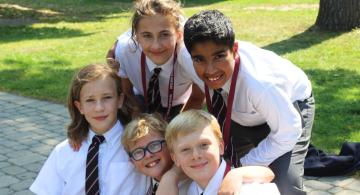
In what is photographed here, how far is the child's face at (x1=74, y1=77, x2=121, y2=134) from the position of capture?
3186 mm

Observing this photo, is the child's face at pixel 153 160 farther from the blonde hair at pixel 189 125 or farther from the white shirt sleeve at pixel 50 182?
the white shirt sleeve at pixel 50 182

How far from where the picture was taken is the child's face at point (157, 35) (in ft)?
11.2

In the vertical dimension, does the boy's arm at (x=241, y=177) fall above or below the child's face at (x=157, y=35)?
below

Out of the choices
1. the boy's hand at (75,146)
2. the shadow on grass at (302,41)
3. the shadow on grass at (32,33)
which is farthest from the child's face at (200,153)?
the shadow on grass at (32,33)

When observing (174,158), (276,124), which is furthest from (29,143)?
(276,124)

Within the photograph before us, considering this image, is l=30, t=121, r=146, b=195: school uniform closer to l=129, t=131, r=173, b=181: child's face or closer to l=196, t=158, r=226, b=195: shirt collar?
l=129, t=131, r=173, b=181: child's face

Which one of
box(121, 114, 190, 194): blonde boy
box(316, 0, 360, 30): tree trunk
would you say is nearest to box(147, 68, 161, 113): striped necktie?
box(121, 114, 190, 194): blonde boy

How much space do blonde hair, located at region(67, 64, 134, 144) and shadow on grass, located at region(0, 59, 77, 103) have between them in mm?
4105

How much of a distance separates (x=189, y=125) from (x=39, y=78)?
20.4 ft

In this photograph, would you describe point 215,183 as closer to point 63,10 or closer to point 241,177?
point 241,177

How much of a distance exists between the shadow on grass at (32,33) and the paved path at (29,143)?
17.2 feet

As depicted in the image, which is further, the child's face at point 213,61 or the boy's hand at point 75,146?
the boy's hand at point 75,146

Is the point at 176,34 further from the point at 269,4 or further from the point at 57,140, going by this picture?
the point at 269,4

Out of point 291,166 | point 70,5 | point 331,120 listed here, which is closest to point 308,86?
point 291,166
